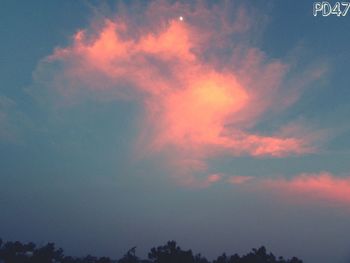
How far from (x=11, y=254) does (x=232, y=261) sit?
101ft

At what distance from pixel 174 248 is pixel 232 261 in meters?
7.09

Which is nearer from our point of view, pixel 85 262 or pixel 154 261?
pixel 154 261

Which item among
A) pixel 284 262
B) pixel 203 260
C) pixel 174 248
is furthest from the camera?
pixel 203 260

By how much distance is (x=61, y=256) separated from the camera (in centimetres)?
5041

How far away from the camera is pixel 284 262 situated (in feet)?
149

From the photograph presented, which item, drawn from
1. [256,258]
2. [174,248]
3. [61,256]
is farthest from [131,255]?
[256,258]

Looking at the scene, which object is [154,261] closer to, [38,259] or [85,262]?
[38,259]

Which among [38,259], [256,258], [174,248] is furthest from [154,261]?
[38,259]

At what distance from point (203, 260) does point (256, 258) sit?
1668 cm

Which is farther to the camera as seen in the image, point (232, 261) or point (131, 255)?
point (131, 255)

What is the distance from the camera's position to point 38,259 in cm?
4556

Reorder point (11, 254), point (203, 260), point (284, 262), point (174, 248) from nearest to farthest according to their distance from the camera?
1. point (174, 248)
2. point (284, 262)
3. point (11, 254)
4. point (203, 260)

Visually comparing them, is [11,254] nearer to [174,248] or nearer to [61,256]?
[61,256]

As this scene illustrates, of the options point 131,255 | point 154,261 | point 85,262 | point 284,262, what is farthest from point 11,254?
point 284,262
